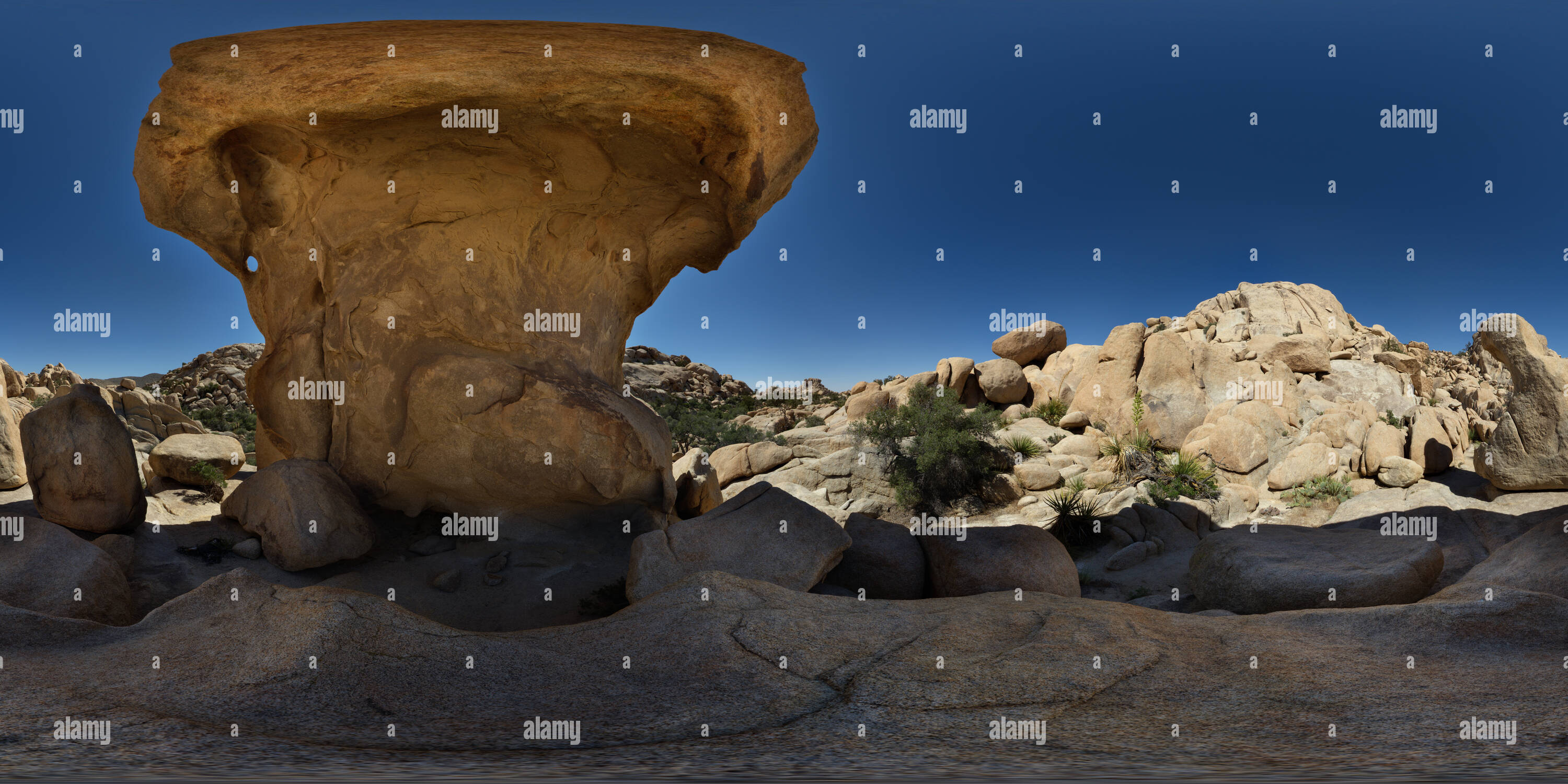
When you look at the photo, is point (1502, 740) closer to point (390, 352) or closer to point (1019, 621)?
point (1019, 621)

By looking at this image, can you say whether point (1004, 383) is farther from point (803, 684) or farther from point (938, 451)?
point (803, 684)

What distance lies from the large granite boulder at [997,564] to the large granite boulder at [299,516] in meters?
6.00

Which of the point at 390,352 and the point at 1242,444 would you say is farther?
the point at 1242,444

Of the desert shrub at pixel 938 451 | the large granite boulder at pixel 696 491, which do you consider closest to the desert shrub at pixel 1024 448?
the desert shrub at pixel 938 451

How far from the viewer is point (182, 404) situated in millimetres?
38625

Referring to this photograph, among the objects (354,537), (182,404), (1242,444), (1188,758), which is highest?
(182,404)

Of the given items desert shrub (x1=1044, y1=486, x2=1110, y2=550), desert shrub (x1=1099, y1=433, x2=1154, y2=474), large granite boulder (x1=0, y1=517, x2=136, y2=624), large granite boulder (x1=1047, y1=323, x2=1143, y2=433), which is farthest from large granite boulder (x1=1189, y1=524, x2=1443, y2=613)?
large granite boulder (x1=1047, y1=323, x2=1143, y2=433)

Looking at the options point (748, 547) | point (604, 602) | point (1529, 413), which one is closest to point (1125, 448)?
point (1529, 413)

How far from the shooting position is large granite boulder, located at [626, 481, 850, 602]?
293 inches

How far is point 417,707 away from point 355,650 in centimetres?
87

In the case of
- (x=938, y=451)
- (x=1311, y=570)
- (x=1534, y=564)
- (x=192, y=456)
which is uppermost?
(x=938, y=451)

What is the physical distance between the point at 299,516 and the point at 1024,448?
16.7m

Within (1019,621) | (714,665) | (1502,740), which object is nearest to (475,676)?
(714,665)

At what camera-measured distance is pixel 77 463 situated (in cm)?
842
